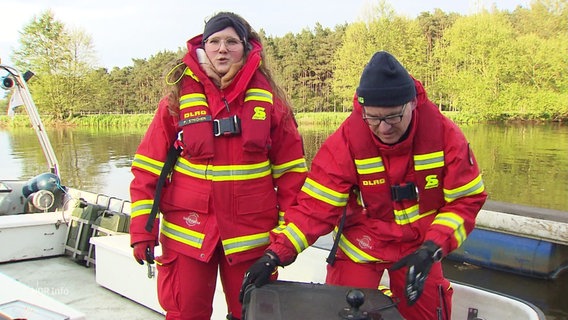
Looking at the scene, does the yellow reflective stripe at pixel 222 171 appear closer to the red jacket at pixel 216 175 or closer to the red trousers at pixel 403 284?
the red jacket at pixel 216 175

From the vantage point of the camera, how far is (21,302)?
1.95 metres

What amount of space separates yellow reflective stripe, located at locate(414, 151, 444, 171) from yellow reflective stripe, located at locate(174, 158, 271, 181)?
0.57 m

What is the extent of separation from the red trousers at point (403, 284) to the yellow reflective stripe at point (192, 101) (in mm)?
806

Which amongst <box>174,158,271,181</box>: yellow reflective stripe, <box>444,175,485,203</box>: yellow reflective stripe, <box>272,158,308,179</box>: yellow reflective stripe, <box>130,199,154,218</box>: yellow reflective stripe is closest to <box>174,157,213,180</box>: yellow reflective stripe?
<box>174,158,271,181</box>: yellow reflective stripe

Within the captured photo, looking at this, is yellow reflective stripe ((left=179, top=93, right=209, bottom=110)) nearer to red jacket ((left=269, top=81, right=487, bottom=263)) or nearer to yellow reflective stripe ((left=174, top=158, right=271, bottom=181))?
yellow reflective stripe ((left=174, top=158, right=271, bottom=181))

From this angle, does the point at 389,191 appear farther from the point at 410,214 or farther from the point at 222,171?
the point at 222,171

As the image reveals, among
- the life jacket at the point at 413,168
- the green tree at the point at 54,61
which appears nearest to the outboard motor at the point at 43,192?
the life jacket at the point at 413,168

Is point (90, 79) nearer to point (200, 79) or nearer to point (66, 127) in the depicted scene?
point (66, 127)

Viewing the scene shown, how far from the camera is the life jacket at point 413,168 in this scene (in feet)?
5.93

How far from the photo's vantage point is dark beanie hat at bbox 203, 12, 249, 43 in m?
1.94

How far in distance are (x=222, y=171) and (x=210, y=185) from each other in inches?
2.7

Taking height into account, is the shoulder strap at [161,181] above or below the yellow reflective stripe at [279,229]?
above

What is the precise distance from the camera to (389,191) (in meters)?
1.88

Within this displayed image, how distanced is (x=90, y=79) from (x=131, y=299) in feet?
112
